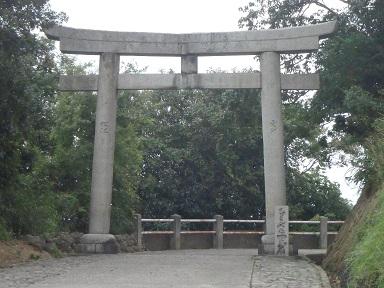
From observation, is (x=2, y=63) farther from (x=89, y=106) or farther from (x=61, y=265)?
(x=89, y=106)

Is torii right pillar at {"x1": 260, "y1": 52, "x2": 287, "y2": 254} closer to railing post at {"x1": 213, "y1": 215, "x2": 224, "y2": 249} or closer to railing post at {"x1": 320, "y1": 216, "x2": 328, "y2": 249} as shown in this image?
railing post at {"x1": 213, "y1": 215, "x2": 224, "y2": 249}

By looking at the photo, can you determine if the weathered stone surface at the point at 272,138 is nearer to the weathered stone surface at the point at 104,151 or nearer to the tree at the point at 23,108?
the weathered stone surface at the point at 104,151

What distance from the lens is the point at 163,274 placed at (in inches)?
396

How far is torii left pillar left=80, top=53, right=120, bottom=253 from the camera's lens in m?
15.5

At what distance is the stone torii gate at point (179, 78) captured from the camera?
15406 mm

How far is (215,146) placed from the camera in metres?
26.5

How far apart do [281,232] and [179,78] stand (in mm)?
4771

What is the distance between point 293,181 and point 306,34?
41.7ft

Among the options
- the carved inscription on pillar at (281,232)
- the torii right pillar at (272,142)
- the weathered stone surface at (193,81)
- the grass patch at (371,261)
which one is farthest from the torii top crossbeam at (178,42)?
the grass patch at (371,261)

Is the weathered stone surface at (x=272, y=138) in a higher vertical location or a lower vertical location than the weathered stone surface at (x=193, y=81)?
lower

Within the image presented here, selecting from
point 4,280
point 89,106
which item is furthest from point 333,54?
point 4,280

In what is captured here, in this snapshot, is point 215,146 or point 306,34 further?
point 215,146

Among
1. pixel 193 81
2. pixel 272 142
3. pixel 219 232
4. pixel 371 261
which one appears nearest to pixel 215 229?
pixel 219 232

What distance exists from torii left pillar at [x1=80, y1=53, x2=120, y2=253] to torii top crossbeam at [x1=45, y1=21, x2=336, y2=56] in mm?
433
